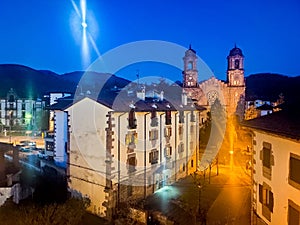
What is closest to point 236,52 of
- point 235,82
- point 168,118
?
point 235,82

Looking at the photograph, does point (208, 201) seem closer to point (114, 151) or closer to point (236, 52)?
point (114, 151)

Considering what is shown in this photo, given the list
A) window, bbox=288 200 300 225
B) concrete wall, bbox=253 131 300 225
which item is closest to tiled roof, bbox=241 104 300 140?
concrete wall, bbox=253 131 300 225

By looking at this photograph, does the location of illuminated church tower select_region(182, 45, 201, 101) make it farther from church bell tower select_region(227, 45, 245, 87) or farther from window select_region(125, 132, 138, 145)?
window select_region(125, 132, 138, 145)

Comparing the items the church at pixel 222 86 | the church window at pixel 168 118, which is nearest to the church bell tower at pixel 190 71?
the church at pixel 222 86

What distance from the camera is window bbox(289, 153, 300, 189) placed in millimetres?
12039

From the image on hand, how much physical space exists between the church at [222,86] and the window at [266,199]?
4134 centimetres

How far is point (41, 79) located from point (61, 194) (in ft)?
498

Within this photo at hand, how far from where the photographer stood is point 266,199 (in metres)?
15.2

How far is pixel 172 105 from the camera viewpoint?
105 ft

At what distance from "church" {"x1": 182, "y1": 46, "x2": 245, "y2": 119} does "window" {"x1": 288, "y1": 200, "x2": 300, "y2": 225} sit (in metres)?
44.1

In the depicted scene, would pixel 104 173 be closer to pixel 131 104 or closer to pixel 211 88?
pixel 131 104

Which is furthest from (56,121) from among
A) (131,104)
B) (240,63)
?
(240,63)

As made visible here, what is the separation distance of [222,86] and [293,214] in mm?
48663

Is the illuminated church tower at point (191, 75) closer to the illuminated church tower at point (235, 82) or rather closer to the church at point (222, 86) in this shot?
the church at point (222, 86)
